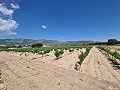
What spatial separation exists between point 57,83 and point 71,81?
137 centimetres

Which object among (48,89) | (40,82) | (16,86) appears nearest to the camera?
(48,89)

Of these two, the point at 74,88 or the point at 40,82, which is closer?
the point at 74,88

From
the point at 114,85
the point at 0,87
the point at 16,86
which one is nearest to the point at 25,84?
the point at 16,86

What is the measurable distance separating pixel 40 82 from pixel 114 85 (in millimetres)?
5855

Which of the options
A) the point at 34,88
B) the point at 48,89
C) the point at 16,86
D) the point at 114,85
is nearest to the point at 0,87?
the point at 16,86

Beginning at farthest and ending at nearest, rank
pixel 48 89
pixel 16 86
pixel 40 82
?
pixel 40 82, pixel 16 86, pixel 48 89

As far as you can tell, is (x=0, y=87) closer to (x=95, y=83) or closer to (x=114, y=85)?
(x=95, y=83)

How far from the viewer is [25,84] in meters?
15.9

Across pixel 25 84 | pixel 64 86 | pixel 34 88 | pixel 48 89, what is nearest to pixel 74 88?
pixel 64 86

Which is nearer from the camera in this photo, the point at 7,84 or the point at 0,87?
the point at 0,87

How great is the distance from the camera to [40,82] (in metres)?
16.6

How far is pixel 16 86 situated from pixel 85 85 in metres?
5.23

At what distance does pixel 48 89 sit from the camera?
1436cm

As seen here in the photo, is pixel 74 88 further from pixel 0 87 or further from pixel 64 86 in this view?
pixel 0 87
